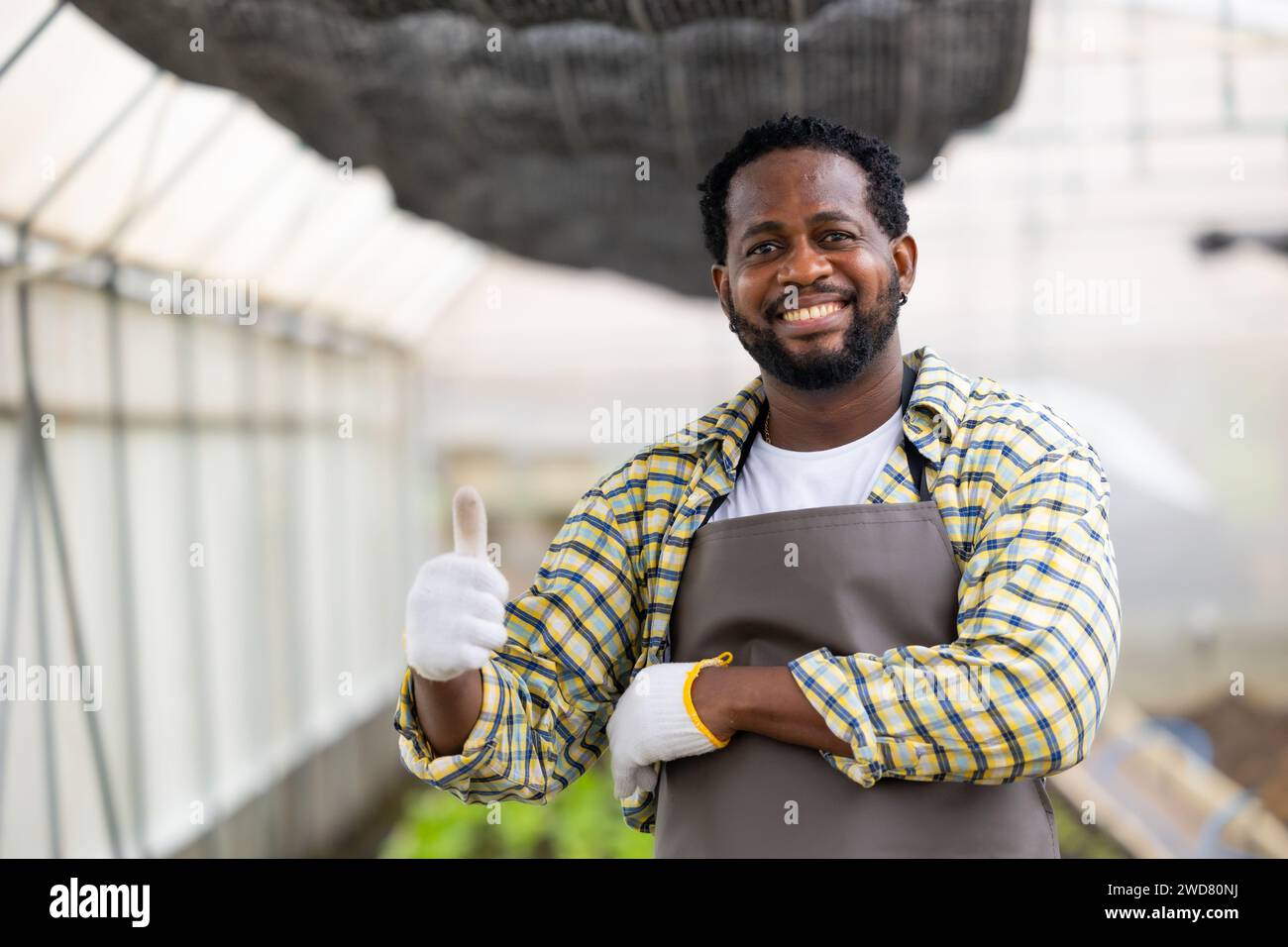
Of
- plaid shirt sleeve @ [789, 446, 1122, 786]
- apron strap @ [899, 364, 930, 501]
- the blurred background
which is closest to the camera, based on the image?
plaid shirt sleeve @ [789, 446, 1122, 786]

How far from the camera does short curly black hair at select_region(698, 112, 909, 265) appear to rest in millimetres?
1709

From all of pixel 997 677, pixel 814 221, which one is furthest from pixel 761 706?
pixel 814 221

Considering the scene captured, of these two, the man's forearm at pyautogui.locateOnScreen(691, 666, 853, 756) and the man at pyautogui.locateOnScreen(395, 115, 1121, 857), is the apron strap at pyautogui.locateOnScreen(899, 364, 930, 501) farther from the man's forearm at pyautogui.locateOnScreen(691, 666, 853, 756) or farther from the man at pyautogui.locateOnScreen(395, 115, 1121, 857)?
the man's forearm at pyautogui.locateOnScreen(691, 666, 853, 756)

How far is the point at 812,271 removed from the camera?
5.42 ft

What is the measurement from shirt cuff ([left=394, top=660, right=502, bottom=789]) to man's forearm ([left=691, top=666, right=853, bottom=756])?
0.25 metres

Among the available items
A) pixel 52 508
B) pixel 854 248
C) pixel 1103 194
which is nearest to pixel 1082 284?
pixel 1103 194

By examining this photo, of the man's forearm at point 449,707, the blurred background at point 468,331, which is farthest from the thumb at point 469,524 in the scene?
the blurred background at point 468,331

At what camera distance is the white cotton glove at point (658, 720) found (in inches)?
62.1

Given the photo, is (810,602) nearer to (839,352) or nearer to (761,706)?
(761,706)

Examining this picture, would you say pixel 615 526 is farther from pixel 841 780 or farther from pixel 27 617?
pixel 27 617

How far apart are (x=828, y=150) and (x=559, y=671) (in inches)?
31.0

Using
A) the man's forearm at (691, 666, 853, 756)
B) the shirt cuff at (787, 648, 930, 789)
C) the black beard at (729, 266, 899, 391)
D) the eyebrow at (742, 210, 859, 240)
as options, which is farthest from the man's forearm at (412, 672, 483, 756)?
the eyebrow at (742, 210, 859, 240)
